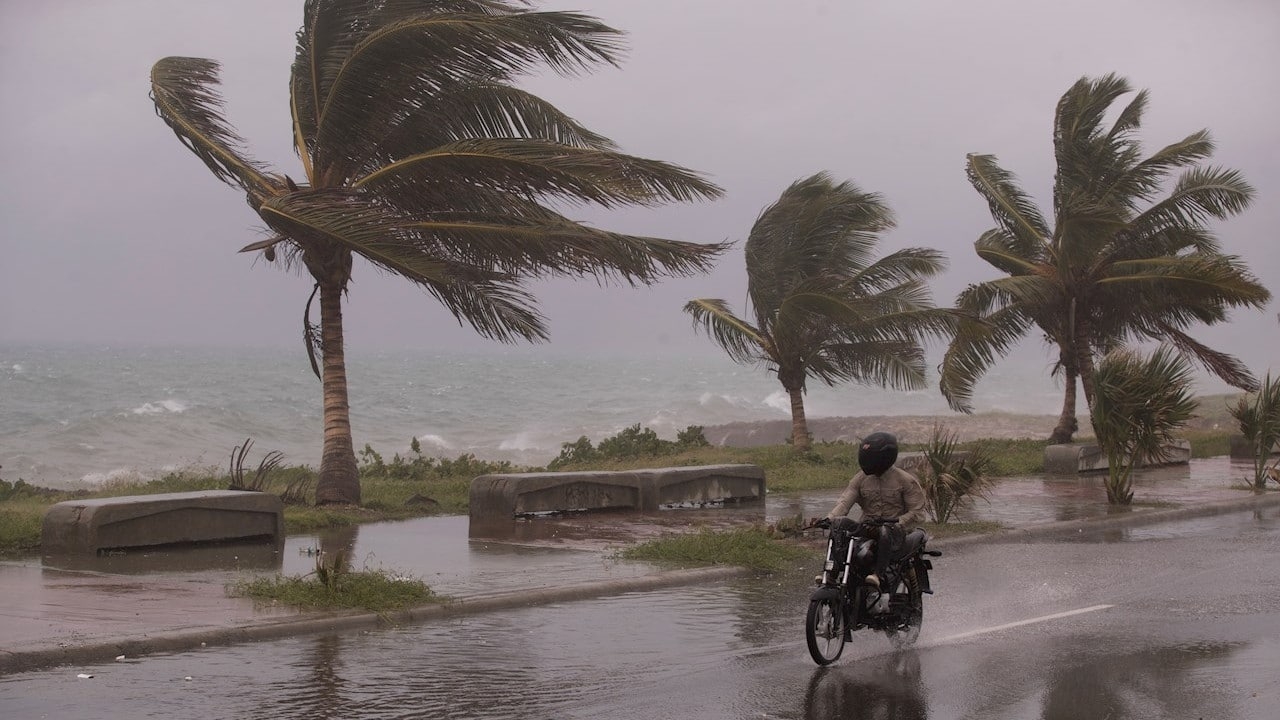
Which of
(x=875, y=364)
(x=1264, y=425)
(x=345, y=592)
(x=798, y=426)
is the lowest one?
(x=345, y=592)

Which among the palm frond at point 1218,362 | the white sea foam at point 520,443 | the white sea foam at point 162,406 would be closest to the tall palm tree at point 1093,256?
the palm frond at point 1218,362

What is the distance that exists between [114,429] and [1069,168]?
37.4m

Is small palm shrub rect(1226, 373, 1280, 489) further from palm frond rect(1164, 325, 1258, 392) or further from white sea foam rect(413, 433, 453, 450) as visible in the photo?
white sea foam rect(413, 433, 453, 450)

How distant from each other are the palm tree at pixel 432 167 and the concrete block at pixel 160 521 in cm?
285

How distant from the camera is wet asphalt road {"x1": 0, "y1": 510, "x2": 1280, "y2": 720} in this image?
691cm

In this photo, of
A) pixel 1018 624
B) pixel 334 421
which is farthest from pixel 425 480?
pixel 1018 624

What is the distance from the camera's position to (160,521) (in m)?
12.5

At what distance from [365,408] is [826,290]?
169 ft

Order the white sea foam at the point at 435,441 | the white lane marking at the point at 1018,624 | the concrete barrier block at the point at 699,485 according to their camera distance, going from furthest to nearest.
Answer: the white sea foam at the point at 435,441, the concrete barrier block at the point at 699,485, the white lane marking at the point at 1018,624

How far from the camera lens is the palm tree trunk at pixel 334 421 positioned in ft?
55.5

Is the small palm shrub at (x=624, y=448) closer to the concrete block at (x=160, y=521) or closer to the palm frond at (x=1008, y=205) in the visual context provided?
the palm frond at (x=1008, y=205)

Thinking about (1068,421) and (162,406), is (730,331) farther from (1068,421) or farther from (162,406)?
(162,406)

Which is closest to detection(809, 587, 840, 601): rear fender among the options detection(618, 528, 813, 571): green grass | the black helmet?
the black helmet

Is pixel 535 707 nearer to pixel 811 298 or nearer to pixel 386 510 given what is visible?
pixel 386 510
